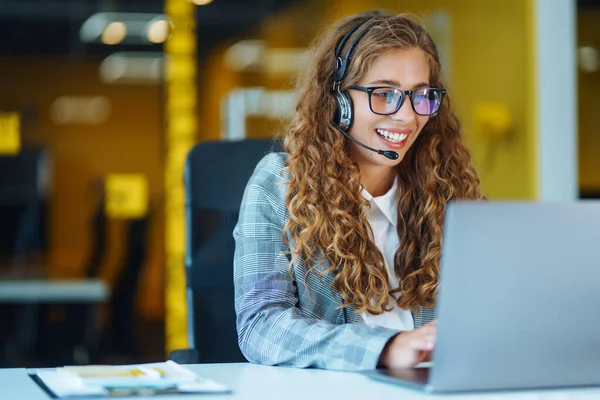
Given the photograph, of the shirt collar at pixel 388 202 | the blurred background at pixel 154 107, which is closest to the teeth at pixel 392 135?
the shirt collar at pixel 388 202

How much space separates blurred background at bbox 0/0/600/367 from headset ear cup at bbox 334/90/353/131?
4.07ft

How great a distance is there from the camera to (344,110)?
5.83 ft

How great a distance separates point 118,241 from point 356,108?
7.25 m

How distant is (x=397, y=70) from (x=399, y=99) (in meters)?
0.08

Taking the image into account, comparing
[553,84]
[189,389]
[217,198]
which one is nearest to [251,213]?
[217,198]

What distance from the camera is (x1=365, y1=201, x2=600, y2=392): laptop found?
1.13m

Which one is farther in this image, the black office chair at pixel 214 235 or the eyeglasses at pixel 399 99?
the black office chair at pixel 214 235

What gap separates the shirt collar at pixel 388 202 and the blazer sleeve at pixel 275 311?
173mm

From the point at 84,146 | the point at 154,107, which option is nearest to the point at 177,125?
the point at 154,107

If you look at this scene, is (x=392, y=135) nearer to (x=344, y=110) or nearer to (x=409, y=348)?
(x=344, y=110)

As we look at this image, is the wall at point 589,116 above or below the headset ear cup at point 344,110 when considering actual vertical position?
above

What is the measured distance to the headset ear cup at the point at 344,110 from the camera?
1.77 m

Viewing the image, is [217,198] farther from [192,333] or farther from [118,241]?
[118,241]

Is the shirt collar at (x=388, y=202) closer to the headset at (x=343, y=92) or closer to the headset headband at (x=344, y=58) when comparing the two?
the headset at (x=343, y=92)
